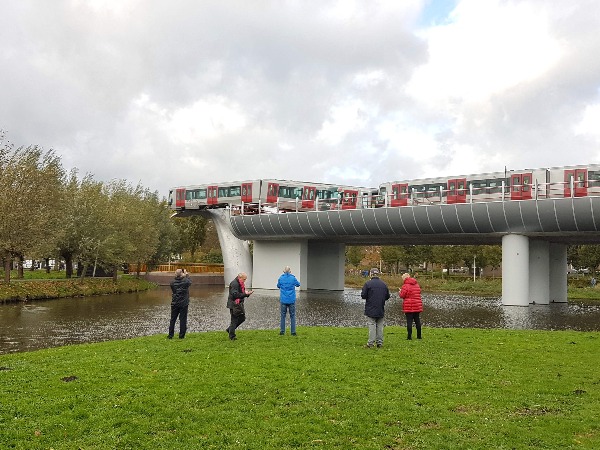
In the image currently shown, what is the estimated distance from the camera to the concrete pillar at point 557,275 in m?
40.8

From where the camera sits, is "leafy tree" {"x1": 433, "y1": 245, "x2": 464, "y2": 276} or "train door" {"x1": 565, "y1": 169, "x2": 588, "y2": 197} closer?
"train door" {"x1": 565, "y1": 169, "x2": 588, "y2": 197}

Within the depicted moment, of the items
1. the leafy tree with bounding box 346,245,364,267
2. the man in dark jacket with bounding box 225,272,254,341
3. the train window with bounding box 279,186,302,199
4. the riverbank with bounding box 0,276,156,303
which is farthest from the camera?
the leafy tree with bounding box 346,245,364,267

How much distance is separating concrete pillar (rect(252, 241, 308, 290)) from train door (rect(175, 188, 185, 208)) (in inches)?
587

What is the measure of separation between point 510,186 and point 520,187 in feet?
5.54

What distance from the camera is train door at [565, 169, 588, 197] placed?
1208 inches

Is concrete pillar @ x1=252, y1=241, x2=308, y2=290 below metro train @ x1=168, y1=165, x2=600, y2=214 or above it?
below

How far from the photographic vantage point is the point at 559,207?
101ft

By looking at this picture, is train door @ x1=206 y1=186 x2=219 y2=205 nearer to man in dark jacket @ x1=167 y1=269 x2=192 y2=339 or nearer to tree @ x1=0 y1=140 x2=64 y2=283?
tree @ x1=0 y1=140 x2=64 y2=283

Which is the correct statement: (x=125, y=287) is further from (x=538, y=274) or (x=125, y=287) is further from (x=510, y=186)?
(x=538, y=274)

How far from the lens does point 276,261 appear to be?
1950 inches

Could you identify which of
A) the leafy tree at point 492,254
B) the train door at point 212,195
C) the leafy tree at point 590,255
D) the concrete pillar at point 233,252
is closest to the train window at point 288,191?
the concrete pillar at point 233,252

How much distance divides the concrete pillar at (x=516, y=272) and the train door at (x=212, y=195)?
107ft

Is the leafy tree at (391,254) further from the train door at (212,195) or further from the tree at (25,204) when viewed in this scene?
the tree at (25,204)

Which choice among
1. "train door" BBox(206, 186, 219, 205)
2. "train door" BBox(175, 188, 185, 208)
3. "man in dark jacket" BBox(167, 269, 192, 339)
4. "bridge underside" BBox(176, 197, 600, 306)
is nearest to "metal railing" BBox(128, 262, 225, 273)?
"train door" BBox(175, 188, 185, 208)
